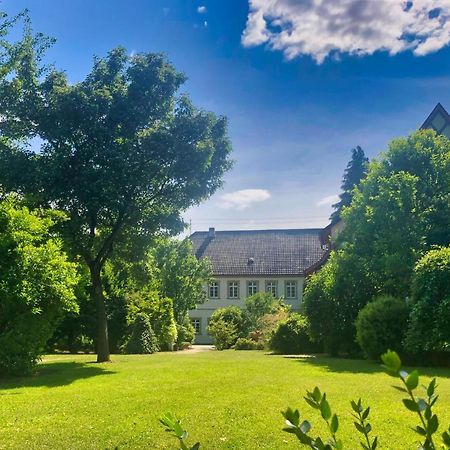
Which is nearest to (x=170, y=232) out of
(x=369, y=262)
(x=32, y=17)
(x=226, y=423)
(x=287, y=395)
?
(x=369, y=262)

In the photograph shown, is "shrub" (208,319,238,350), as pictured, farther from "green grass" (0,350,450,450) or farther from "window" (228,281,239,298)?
"green grass" (0,350,450,450)

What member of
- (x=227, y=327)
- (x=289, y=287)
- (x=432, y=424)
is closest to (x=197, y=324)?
(x=289, y=287)

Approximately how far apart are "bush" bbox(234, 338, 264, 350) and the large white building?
1776cm

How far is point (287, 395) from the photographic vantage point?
35.2ft

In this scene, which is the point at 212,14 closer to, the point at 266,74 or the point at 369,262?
the point at 266,74

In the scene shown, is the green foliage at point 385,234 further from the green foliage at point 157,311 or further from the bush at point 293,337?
the green foliage at point 157,311

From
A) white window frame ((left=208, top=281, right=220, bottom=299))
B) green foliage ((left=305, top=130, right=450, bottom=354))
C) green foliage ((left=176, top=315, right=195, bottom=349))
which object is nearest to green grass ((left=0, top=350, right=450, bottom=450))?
green foliage ((left=305, top=130, right=450, bottom=354))

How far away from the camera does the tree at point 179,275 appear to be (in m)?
40.7

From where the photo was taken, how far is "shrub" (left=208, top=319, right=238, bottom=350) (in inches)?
1369

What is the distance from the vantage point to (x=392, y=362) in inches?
59.2

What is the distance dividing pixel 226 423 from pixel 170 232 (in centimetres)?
1515

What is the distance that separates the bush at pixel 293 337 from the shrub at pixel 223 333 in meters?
8.04

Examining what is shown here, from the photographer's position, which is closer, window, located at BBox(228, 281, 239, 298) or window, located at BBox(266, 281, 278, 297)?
window, located at BBox(266, 281, 278, 297)

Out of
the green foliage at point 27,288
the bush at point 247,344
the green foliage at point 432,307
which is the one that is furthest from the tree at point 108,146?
the bush at point 247,344
